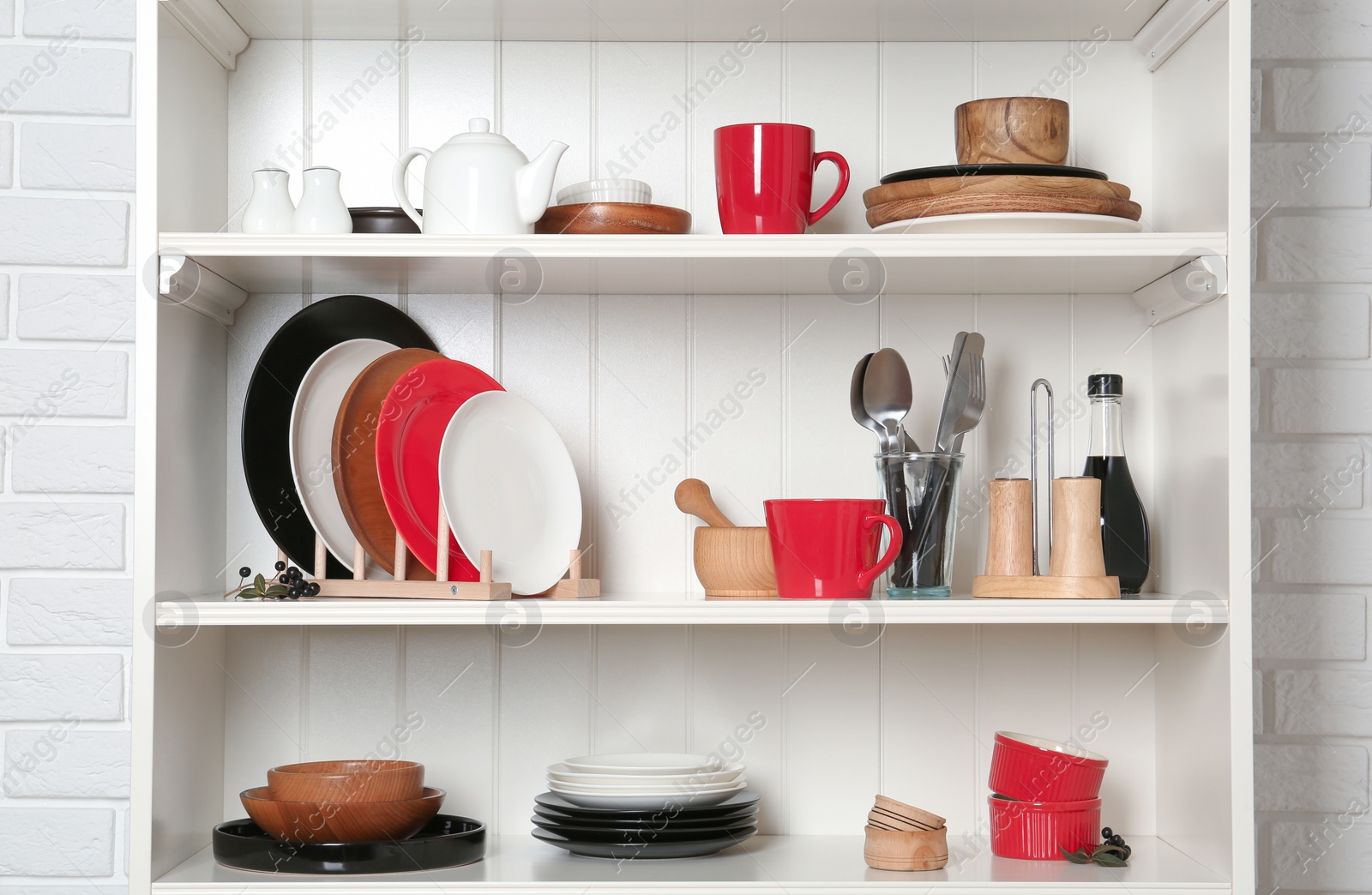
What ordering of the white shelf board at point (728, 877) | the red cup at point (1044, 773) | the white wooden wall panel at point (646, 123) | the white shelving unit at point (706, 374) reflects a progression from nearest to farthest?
the white shelf board at point (728, 877), the red cup at point (1044, 773), the white shelving unit at point (706, 374), the white wooden wall panel at point (646, 123)

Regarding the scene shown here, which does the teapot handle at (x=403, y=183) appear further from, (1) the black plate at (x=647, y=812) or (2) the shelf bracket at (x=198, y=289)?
(1) the black plate at (x=647, y=812)

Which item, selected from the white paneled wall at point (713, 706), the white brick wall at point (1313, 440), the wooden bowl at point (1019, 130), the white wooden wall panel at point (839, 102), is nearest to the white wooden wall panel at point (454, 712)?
the white paneled wall at point (713, 706)

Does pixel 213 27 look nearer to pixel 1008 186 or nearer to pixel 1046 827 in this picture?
pixel 1008 186

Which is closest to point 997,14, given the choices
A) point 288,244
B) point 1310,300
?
point 1310,300

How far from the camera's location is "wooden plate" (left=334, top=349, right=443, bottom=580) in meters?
1.16

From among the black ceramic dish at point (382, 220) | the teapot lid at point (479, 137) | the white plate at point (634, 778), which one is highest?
the teapot lid at point (479, 137)

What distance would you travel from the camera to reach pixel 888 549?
3.61 feet

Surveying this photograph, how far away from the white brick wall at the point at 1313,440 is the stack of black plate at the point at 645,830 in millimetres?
633

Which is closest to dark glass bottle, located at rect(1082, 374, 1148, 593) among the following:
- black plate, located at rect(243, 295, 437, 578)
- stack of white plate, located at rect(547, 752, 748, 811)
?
stack of white plate, located at rect(547, 752, 748, 811)

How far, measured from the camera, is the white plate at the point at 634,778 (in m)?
1.12

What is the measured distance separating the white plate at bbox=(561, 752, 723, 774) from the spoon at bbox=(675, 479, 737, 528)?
25 cm

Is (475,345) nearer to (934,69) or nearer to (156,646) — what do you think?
(156,646)

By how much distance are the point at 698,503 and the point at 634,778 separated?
11.6 inches

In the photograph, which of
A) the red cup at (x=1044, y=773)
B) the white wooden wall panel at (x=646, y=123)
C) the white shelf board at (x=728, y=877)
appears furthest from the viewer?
the white wooden wall panel at (x=646, y=123)
